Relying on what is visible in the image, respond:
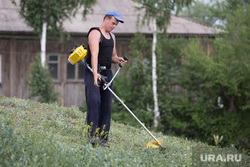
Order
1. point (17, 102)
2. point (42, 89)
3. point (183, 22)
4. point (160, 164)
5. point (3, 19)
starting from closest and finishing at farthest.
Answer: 1. point (160, 164)
2. point (17, 102)
3. point (42, 89)
4. point (3, 19)
5. point (183, 22)

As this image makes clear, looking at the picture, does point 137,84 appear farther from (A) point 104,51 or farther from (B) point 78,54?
(B) point 78,54

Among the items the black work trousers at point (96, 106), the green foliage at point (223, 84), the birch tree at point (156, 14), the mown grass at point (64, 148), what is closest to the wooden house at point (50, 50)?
the birch tree at point (156, 14)

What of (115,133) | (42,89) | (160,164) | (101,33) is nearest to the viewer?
(160,164)

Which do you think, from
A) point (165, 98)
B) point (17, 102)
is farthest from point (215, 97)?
point (17, 102)

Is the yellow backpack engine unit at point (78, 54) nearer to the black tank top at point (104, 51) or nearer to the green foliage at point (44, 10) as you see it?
the black tank top at point (104, 51)

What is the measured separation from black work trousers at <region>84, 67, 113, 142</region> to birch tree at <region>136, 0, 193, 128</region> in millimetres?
10164

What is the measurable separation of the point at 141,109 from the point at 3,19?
8.27 meters

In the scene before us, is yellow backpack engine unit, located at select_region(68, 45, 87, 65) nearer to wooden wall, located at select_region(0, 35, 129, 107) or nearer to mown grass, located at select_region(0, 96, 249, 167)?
mown grass, located at select_region(0, 96, 249, 167)

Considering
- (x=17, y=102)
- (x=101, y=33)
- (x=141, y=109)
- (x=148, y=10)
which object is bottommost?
(x=141, y=109)

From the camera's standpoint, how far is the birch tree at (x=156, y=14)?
17.0 m

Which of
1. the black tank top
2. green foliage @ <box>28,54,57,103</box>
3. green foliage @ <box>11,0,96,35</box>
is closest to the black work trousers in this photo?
the black tank top

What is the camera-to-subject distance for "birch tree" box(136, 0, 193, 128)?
1697cm

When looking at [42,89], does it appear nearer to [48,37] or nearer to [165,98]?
[48,37]

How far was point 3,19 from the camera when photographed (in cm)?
1970
